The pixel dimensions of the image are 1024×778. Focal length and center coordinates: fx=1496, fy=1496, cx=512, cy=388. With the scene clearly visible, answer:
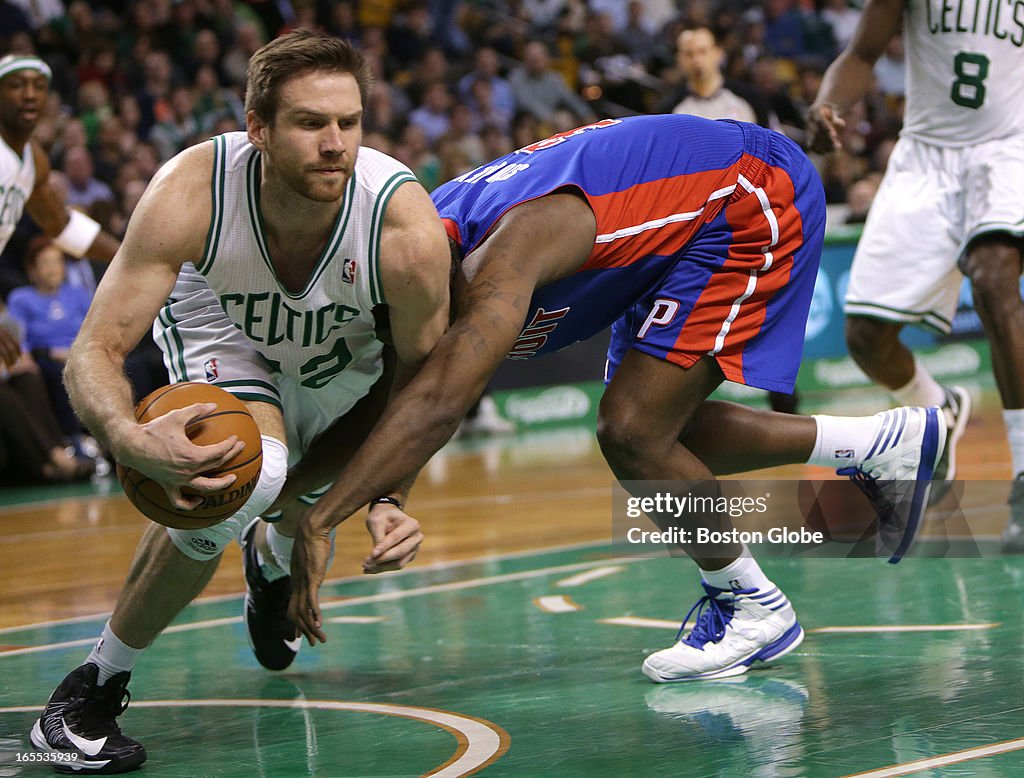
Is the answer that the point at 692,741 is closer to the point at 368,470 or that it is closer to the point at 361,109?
the point at 368,470

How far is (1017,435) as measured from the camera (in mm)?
5473

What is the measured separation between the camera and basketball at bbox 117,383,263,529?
10.6 ft

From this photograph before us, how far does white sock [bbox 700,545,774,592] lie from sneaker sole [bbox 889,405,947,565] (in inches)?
25.1

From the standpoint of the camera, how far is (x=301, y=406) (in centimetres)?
407

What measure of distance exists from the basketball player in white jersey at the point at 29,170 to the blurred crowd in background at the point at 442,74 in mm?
2193

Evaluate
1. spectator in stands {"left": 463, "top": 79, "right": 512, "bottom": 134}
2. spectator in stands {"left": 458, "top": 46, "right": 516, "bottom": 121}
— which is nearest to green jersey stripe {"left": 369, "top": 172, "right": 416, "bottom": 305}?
spectator in stands {"left": 463, "top": 79, "right": 512, "bottom": 134}

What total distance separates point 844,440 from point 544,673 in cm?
113

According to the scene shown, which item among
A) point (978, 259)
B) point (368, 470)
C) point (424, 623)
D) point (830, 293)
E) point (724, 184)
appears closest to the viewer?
point (368, 470)

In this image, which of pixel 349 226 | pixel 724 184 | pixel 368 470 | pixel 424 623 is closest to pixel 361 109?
pixel 349 226

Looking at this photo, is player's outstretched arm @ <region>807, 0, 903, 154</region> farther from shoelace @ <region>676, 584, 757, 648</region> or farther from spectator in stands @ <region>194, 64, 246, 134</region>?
spectator in stands @ <region>194, 64, 246, 134</region>

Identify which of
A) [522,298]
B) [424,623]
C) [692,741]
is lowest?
[424,623]

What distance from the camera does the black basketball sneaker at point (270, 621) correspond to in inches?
170

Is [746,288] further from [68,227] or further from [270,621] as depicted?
[68,227]

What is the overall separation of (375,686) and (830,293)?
29.8 feet
